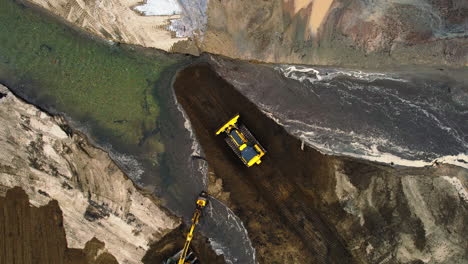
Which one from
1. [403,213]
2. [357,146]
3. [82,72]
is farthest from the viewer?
[82,72]

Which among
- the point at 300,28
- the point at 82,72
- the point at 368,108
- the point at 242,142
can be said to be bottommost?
the point at 242,142

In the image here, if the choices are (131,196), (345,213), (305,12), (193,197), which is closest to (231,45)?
(305,12)

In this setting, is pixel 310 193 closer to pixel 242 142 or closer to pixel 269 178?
pixel 269 178

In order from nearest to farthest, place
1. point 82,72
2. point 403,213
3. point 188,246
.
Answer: point 403,213, point 188,246, point 82,72

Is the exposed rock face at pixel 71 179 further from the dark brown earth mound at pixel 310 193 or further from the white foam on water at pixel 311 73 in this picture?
the white foam on water at pixel 311 73

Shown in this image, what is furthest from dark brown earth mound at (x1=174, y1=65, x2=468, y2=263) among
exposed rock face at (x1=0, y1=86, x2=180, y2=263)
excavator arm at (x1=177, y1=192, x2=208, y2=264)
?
exposed rock face at (x1=0, y1=86, x2=180, y2=263)

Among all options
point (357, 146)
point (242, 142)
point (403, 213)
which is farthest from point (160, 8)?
point (403, 213)

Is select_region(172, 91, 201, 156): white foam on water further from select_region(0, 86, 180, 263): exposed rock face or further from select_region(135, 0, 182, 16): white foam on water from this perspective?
select_region(135, 0, 182, 16): white foam on water

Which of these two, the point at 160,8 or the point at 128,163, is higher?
the point at 160,8
